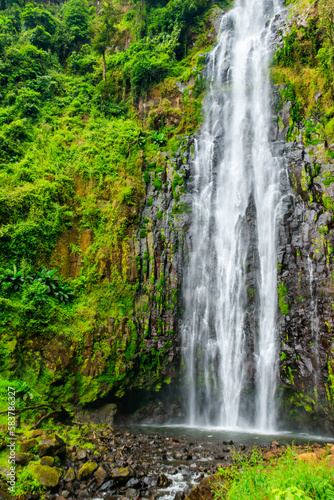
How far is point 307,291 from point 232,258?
336 cm

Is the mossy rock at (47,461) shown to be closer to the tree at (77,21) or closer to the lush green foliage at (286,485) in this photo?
the lush green foliage at (286,485)

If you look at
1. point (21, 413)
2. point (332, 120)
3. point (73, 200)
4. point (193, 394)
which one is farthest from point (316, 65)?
point (21, 413)

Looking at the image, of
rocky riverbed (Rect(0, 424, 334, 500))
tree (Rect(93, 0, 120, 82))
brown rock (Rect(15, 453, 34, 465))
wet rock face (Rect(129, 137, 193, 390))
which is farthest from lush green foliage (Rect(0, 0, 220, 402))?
brown rock (Rect(15, 453, 34, 465))

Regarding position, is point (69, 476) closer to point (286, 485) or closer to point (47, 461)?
point (47, 461)

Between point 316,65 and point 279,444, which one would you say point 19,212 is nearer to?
point 279,444

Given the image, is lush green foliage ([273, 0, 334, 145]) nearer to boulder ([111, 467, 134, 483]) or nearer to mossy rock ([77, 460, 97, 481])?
boulder ([111, 467, 134, 483])

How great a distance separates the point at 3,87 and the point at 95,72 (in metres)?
6.72

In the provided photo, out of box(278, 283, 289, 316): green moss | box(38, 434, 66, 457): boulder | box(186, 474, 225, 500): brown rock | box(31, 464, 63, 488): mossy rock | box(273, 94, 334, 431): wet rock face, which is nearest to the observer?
box(186, 474, 225, 500): brown rock

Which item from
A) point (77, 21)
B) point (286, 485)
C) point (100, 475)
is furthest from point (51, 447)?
point (77, 21)

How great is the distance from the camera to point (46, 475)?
6254 millimetres

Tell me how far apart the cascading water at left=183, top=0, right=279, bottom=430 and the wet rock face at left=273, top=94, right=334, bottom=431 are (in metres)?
0.50

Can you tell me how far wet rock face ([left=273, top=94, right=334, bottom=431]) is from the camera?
1094cm

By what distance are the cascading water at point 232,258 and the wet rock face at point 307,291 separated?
50cm

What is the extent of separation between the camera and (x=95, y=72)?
2323 centimetres
